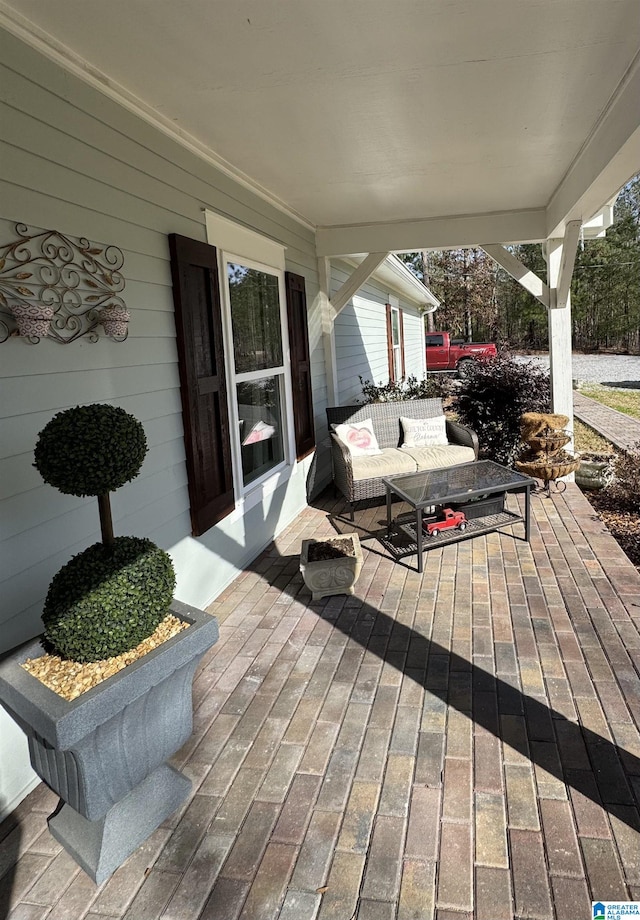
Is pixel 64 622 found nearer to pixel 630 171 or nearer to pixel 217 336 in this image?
pixel 217 336

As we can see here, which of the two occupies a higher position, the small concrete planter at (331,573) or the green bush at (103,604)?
the green bush at (103,604)

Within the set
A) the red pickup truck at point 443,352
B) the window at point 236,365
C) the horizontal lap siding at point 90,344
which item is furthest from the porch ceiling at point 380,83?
the red pickup truck at point 443,352

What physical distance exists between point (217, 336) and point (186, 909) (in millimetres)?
2751

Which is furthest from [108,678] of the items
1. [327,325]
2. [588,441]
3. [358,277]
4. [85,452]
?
[588,441]

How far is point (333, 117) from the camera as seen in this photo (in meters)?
3.01

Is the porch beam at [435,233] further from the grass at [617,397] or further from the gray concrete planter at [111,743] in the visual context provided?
the grass at [617,397]

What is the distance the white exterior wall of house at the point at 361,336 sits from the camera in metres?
6.99

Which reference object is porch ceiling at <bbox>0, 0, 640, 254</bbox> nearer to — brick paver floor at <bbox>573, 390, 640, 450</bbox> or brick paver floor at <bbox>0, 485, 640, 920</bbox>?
brick paver floor at <bbox>0, 485, 640, 920</bbox>

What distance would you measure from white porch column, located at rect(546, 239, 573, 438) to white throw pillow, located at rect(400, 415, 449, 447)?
3.96 ft

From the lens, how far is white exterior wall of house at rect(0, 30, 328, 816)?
1.98 meters

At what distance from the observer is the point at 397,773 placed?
6.51 feet

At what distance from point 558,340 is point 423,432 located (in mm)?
1604

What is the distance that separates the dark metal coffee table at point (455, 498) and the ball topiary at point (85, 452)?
223 centimetres

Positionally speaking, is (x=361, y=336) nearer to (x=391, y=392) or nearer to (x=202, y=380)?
(x=391, y=392)
